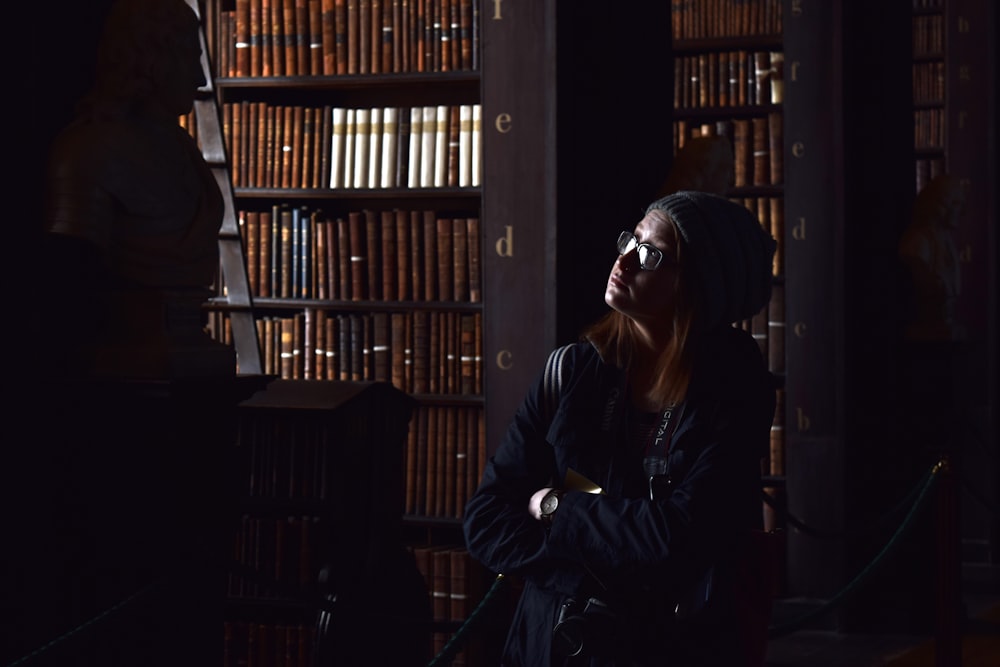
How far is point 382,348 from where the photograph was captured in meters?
4.91

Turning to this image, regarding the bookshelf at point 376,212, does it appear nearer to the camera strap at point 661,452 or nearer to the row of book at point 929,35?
the camera strap at point 661,452

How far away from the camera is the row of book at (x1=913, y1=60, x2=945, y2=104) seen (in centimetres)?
761

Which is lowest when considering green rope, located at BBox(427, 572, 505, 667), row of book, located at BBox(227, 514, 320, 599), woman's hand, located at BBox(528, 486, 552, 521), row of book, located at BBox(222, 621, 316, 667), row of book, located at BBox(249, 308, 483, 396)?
row of book, located at BBox(222, 621, 316, 667)

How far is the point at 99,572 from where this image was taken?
237cm

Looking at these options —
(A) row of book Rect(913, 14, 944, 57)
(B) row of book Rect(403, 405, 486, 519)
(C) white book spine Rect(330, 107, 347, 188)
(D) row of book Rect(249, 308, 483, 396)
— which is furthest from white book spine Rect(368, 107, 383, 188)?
(A) row of book Rect(913, 14, 944, 57)

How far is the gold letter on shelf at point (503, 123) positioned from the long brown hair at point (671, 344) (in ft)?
7.20

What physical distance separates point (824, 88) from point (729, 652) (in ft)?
13.6

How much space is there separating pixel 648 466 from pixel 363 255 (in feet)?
10.00

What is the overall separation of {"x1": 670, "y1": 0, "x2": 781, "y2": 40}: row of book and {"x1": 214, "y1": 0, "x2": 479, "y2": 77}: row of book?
1820mm

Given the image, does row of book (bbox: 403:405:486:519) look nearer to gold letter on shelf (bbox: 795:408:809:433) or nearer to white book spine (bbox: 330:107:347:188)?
white book spine (bbox: 330:107:347:188)

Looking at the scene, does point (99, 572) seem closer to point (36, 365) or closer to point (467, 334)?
point (36, 365)

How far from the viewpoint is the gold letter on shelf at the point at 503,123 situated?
4.29m

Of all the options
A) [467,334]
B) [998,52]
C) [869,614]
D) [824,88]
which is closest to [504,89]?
[467,334]

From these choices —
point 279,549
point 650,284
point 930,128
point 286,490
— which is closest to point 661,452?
point 650,284
